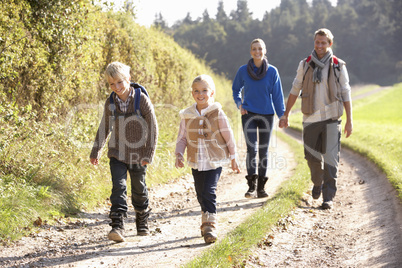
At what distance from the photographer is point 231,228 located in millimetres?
6168

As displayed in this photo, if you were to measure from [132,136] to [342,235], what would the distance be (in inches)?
120

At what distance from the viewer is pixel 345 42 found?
86562 mm

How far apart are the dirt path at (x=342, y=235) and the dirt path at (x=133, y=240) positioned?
0.72 metres

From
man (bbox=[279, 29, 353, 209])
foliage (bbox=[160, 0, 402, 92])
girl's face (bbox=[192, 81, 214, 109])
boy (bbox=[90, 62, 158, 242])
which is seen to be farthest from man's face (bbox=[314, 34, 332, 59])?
foliage (bbox=[160, 0, 402, 92])

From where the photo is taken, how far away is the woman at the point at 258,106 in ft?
25.7

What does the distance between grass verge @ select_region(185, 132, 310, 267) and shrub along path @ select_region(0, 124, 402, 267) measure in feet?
0.37

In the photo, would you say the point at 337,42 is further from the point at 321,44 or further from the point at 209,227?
the point at 209,227

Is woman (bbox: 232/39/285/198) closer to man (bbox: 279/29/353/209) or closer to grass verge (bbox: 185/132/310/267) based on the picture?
man (bbox: 279/29/353/209)

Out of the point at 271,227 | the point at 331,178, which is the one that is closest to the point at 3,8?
the point at 271,227

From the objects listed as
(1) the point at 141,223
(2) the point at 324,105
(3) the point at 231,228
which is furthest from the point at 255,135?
(1) the point at 141,223

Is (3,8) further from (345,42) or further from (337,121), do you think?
(345,42)

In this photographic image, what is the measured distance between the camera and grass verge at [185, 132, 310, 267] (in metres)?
4.65

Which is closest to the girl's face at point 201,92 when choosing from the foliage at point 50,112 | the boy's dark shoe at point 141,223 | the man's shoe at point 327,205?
the boy's dark shoe at point 141,223

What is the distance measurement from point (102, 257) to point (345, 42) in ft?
290
